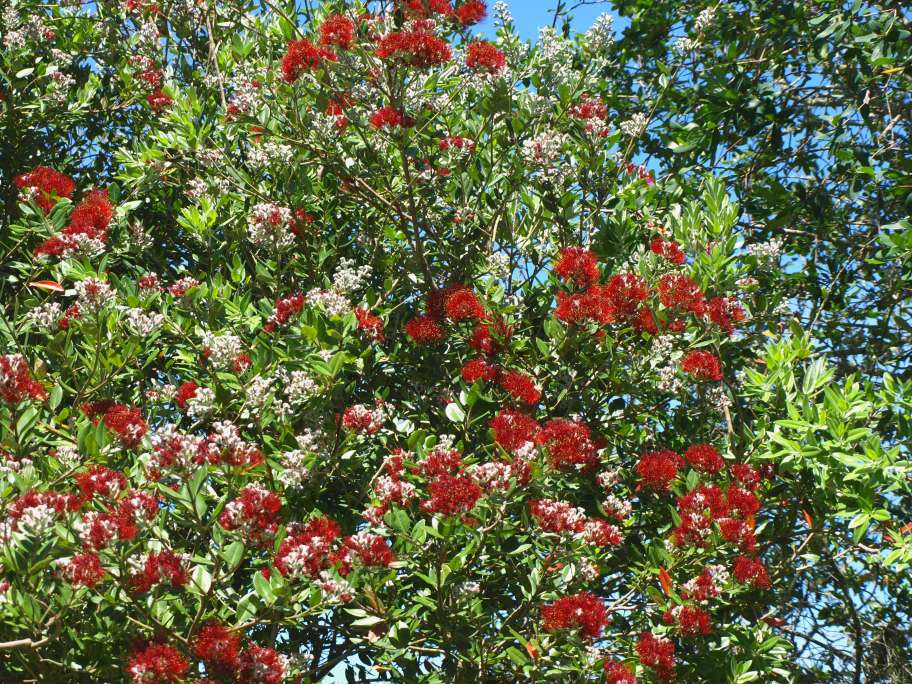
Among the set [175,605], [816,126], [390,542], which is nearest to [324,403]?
[390,542]

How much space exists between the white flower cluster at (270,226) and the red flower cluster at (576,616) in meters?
2.04

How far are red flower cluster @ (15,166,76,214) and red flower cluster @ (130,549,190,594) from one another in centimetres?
209

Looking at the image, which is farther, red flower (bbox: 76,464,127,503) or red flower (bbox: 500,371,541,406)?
red flower (bbox: 500,371,541,406)

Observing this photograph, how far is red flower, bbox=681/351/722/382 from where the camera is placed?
4.05m

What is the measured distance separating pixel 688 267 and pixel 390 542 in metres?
1.95

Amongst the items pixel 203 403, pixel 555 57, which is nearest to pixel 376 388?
pixel 203 403

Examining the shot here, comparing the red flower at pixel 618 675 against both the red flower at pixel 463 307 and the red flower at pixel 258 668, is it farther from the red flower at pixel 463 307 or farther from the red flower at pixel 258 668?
the red flower at pixel 463 307

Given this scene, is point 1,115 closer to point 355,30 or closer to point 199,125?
point 199,125

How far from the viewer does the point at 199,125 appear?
5043 mm

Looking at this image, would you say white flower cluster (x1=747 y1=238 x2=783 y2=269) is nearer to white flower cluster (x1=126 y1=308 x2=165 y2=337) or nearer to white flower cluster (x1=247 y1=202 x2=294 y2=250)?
white flower cluster (x1=247 y1=202 x2=294 y2=250)

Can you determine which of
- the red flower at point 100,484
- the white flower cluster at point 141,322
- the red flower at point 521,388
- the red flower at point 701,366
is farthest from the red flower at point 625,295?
the red flower at point 100,484

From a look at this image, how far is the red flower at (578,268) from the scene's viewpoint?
413 centimetres

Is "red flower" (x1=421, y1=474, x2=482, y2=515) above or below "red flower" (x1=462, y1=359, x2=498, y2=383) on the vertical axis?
below

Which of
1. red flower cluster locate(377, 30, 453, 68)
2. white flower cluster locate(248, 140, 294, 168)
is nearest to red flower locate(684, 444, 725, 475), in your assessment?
red flower cluster locate(377, 30, 453, 68)
